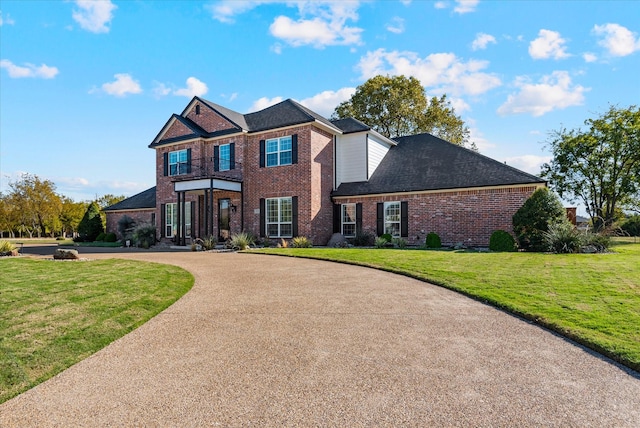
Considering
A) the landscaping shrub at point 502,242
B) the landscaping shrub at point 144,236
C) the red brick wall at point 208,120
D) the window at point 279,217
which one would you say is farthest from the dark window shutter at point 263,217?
the landscaping shrub at point 502,242

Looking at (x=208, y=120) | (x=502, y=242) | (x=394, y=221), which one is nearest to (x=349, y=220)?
(x=394, y=221)

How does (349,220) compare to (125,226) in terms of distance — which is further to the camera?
(125,226)

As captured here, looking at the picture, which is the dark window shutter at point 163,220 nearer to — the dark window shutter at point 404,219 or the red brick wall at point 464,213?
the red brick wall at point 464,213

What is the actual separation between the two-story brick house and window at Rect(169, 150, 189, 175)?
0.07 metres

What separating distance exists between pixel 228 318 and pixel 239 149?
16231mm

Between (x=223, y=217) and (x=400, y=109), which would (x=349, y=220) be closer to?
(x=223, y=217)

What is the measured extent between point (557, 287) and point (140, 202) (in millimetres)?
27595

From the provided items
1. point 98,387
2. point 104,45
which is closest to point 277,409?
point 98,387

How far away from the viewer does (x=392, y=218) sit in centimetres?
1878

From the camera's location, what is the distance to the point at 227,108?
2325 cm

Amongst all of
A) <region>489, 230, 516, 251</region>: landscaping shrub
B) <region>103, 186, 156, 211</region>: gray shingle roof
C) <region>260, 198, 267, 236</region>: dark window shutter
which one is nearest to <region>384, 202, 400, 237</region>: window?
<region>489, 230, 516, 251</region>: landscaping shrub

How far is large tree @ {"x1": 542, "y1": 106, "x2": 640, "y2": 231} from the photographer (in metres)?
24.7

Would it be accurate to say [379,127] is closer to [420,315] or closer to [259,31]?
[259,31]

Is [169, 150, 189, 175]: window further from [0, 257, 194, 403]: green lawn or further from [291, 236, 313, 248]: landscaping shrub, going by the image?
[0, 257, 194, 403]: green lawn
